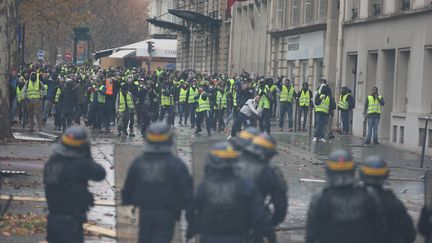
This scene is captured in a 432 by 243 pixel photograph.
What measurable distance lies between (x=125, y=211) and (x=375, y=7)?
2669 centimetres

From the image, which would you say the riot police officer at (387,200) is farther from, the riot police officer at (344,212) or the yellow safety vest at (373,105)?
the yellow safety vest at (373,105)

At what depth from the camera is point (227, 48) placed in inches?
2589

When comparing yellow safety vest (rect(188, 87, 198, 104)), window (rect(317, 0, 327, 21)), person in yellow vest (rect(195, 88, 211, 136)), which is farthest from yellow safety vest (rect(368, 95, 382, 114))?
window (rect(317, 0, 327, 21))

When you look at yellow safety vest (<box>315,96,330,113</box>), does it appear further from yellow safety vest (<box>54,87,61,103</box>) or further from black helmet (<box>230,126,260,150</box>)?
black helmet (<box>230,126,260,150</box>)

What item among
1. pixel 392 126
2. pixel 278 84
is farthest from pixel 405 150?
pixel 278 84

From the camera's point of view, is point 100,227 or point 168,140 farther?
point 100,227

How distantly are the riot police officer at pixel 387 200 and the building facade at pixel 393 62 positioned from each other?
20938mm

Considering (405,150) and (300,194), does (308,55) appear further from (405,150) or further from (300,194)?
(300,194)

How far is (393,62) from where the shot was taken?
35219 millimetres

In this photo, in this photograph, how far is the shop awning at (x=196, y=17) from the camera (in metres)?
64.2

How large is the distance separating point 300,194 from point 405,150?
13.3 metres

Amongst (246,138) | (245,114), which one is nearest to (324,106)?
(245,114)

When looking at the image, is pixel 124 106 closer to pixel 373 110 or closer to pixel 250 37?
pixel 373 110

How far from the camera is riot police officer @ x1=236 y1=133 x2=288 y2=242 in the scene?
10.1 metres
